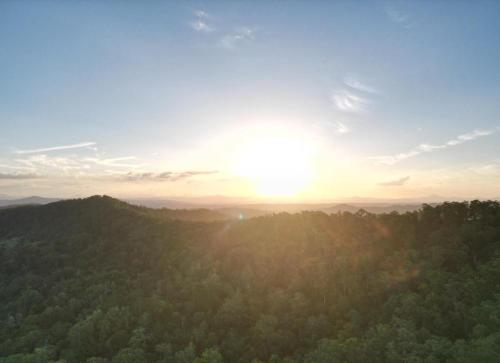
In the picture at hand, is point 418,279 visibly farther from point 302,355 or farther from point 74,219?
point 74,219

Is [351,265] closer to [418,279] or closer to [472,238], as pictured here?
[418,279]

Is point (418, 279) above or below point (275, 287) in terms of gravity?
above

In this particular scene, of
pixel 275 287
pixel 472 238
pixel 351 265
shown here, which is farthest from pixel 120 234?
pixel 472 238

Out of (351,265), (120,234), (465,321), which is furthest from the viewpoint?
(120,234)

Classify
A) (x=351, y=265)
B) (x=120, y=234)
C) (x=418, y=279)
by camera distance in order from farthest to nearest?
(x=120, y=234) → (x=351, y=265) → (x=418, y=279)

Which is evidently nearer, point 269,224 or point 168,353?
point 168,353

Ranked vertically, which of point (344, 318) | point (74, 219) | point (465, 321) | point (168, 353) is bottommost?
point (168, 353)
